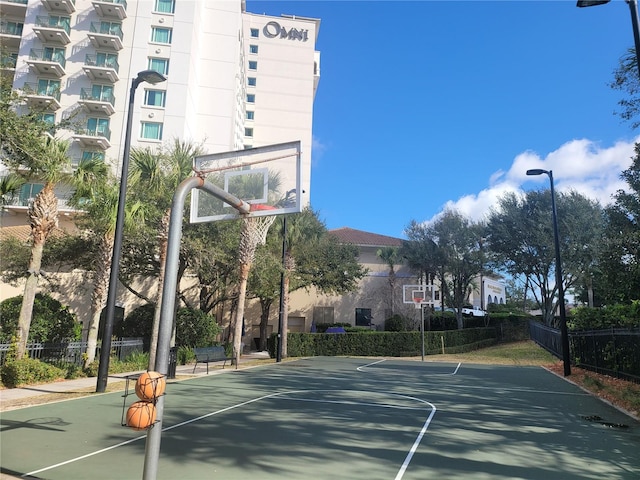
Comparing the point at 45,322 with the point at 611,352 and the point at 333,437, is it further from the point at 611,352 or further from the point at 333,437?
the point at 611,352

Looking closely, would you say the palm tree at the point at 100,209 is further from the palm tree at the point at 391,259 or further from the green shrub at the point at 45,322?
the palm tree at the point at 391,259

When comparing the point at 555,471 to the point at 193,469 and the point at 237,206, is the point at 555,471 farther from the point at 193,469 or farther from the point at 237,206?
the point at 237,206

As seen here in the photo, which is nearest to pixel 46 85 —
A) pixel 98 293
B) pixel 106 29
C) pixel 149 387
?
pixel 106 29

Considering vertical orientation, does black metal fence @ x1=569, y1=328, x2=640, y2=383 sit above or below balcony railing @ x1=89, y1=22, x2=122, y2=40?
below

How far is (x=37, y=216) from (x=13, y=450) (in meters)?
9.01

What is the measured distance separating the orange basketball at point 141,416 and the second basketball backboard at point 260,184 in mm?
3175

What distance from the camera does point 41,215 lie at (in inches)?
529

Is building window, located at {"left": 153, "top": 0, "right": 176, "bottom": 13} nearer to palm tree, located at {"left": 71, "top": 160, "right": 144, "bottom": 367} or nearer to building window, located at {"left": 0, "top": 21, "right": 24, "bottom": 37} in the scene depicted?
building window, located at {"left": 0, "top": 21, "right": 24, "bottom": 37}

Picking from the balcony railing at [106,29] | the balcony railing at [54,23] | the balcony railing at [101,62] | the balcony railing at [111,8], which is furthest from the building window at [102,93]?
the balcony railing at [111,8]

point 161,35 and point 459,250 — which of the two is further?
point 161,35

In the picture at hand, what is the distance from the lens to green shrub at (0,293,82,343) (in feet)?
57.8

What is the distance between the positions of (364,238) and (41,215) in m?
35.0

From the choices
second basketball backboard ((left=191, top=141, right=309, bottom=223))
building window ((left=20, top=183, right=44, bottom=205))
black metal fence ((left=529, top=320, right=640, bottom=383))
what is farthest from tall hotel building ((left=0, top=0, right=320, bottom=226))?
second basketball backboard ((left=191, top=141, right=309, bottom=223))

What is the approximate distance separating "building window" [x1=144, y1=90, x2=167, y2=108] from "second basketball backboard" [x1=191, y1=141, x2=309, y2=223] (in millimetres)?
40064
